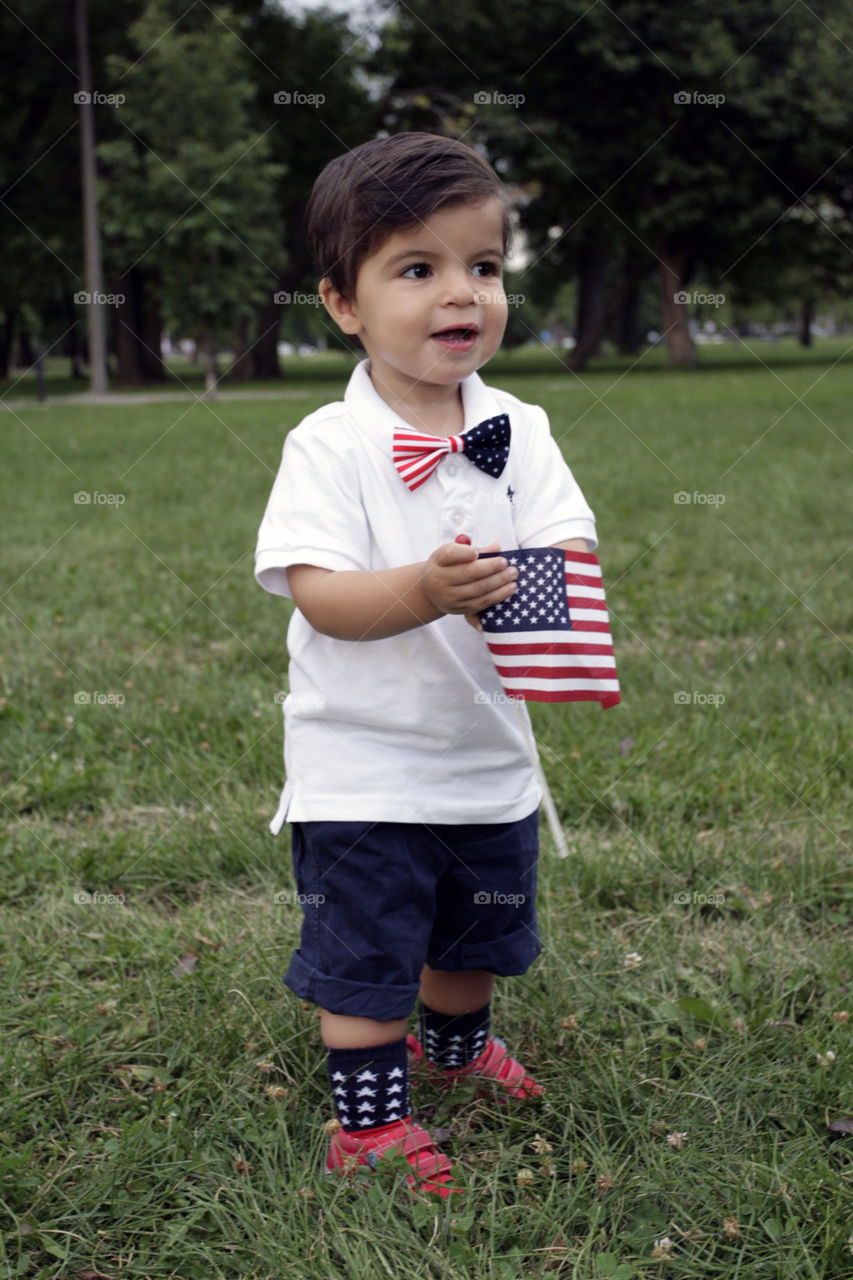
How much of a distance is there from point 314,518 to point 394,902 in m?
0.55

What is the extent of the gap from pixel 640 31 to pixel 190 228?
10.1m

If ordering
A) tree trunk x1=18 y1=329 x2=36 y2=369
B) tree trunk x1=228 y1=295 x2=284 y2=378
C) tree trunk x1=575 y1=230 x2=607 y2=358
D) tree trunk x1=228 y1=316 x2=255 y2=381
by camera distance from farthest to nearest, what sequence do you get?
1. tree trunk x1=18 y1=329 x2=36 y2=369
2. tree trunk x1=575 y1=230 x2=607 y2=358
3. tree trunk x1=228 y1=295 x2=284 y2=378
4. tree trunk x1=228 y1=316 x2=255 y2=381

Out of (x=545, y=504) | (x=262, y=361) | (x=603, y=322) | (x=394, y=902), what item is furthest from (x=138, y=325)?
(x=394, y=902)

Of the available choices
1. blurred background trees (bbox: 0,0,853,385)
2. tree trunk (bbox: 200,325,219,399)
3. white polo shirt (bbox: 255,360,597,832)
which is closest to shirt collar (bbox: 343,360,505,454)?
white polo shirt (bbox: 255,360,597,832)

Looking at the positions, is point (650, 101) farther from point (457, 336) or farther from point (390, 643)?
point (390, 643)

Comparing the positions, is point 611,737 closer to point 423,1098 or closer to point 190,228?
point 423,1098

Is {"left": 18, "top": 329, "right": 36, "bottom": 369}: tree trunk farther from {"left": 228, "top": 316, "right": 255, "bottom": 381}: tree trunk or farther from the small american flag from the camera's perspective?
the small american flag

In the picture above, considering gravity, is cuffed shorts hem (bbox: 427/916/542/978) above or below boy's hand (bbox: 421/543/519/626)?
below

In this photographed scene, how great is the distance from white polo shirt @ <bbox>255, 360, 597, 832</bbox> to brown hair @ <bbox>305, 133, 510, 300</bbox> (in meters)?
0.17

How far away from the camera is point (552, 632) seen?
60.2 inches

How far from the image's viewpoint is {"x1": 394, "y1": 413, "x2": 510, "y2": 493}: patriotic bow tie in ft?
5.09

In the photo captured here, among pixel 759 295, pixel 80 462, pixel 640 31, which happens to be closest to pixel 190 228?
pixel 640 31

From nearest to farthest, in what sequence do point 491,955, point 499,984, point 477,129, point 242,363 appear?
point 491,955 → point 499,984 → point 477,129 → point 242,363

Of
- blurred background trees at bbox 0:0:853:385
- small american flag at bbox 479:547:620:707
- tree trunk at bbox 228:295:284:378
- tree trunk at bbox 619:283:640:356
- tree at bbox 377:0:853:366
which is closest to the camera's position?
small american flag at bbox 479:547:620:707
